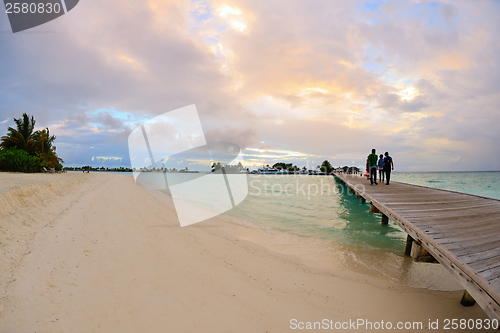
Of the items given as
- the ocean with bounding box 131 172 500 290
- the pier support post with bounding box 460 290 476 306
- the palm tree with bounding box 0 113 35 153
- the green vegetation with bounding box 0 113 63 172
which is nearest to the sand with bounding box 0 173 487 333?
the pier support post with bounding box 460 290 476 306

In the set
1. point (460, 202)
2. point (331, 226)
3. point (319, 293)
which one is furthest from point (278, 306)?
point (460, 202)

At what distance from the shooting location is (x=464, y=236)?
480 centimetres

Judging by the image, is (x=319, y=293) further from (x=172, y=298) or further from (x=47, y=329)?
(x=47, y=329)

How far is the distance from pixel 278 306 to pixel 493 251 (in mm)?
4414

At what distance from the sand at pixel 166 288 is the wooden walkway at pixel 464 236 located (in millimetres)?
Answer: 1159

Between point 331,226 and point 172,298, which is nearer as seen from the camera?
point 172,298

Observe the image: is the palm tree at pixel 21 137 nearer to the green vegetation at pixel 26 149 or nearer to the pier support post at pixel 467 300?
the green vegetation at pixel 26 149

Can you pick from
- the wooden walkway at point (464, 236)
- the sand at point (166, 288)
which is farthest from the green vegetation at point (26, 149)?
the wooden walkway at point (464, 236)

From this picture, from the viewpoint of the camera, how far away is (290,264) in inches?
243

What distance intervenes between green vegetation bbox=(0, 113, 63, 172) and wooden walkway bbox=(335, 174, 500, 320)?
3850 cm

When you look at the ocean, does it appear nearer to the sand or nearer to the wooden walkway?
the sand

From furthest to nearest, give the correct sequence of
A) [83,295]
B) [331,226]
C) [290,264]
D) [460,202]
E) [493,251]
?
[331,226]
[460,202]
[290,264]
[493,251]
[83,295]

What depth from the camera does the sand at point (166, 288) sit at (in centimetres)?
315

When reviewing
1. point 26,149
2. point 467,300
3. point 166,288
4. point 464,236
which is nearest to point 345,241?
point 464,236
